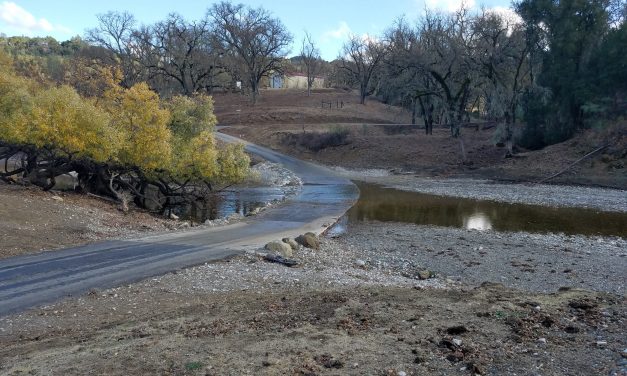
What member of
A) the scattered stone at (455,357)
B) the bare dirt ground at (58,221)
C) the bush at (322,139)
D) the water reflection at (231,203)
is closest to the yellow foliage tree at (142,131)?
the bare dirt ground at (58,221)

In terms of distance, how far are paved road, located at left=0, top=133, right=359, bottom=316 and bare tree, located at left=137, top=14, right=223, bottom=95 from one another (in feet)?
170

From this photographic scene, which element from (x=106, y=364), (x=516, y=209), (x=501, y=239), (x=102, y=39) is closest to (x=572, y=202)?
(x=516, y=209)

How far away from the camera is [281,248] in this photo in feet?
53.6

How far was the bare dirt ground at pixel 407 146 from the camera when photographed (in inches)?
1608

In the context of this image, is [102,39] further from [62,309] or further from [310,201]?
[62,309]

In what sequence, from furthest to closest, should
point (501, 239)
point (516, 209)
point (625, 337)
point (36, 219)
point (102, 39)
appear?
point (102, 39)
point (516, 209)
point (501, 239)
point (36, 219)
point (625, 337)

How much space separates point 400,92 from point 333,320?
47354 mm

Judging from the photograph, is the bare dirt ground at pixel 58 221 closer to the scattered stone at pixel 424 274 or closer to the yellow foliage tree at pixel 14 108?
the yellow foliage tree at pixel 14 108

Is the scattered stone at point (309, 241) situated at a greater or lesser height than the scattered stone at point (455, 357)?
lesser

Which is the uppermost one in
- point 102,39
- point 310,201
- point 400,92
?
point 102,39

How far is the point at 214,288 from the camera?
12539mm

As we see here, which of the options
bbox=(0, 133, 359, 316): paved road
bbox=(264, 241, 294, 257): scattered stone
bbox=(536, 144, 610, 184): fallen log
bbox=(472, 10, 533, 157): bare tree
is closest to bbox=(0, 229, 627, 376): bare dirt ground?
bbox=(0, 133, 359, 316): paved road

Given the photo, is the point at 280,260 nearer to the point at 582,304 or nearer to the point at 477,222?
the point at 582,304

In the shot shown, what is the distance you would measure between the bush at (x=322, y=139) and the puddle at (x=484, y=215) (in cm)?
2362
